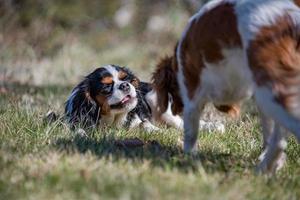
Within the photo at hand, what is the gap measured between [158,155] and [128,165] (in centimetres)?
63

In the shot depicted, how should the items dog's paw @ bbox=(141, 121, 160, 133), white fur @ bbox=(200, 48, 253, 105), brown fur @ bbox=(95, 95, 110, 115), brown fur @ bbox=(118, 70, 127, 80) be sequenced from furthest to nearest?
brown fur @ bbox=(118, 70, 127, 80) < brown fur @ bbox=(95, 95, 110, 115) < dog's paw @ bbox=(141, 121, 160, 133) < white fur @ bbox=(200, 48, 253, 105)

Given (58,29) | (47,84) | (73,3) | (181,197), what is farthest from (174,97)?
(73,3)

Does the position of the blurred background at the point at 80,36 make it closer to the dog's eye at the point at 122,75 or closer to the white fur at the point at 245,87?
the dog's eye at the point at 122,75

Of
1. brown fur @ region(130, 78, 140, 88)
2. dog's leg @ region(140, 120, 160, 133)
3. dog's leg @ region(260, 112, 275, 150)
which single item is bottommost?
dog's leg @ region(140, 120, 160, 133)

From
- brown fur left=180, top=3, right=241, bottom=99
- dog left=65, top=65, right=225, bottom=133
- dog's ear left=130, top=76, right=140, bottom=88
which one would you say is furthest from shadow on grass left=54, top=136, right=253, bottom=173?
dog's ear left=130, top=76, right=140, bottom=88

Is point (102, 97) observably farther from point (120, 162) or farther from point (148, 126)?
point (120, 162)

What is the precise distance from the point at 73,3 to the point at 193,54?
13490mm

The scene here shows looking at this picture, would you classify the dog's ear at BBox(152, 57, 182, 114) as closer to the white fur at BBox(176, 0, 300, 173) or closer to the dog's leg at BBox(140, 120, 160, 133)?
the white fur at BBox(176, 0, 300, 173)

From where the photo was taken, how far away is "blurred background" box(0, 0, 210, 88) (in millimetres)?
11688

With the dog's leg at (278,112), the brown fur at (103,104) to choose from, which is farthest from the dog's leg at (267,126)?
the brown fur at (103,104)

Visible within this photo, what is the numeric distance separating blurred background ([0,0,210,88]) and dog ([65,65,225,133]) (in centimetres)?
212

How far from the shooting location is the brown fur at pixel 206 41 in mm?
4609

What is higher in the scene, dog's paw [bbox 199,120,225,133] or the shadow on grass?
the shadow on grass

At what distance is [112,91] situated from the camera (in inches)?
283
